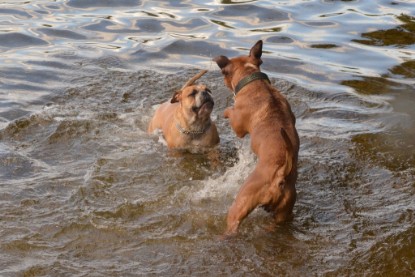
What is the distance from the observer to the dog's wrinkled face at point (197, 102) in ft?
27.6

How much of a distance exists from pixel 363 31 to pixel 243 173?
21.0ft

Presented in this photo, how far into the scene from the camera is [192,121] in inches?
336

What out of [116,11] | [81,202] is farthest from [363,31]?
[81,202]

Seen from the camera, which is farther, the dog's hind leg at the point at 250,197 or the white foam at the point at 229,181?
the white foam at the point at 229,181

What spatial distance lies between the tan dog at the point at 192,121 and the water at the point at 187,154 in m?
0.21

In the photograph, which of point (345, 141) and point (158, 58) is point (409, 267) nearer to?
point (345, 141)

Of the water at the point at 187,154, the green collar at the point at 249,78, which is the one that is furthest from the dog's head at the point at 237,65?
the water at the point at 187,154

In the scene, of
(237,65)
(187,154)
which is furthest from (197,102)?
(237,65)

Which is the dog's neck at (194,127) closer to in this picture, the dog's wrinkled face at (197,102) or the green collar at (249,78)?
the dog's wrinkled face at (197,102)

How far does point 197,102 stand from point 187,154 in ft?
2.12

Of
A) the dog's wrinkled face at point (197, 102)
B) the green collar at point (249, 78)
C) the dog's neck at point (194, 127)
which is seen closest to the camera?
the green collar at point (249, 78)

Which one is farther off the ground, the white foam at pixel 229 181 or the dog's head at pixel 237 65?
the dog's head at pixel 237 65

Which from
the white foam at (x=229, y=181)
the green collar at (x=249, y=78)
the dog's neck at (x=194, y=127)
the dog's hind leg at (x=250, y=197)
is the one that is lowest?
the white foam at (x=229, y=181)

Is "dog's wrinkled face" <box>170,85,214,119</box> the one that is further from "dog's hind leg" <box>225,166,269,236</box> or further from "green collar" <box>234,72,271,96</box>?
"dog's hind leg" <box>225,166,269,236</box>
